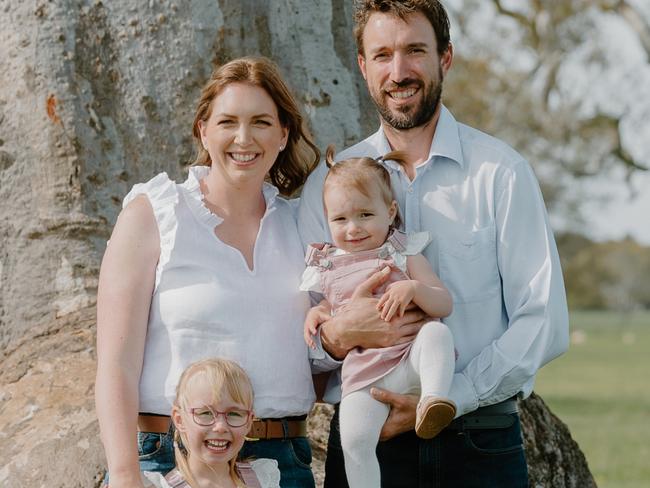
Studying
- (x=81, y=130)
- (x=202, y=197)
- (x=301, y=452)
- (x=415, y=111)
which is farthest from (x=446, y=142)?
(x=81, y=130)

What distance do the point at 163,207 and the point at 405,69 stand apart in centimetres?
88

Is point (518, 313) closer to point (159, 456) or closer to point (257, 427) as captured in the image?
point (257, 427)

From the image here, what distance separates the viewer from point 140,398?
3576mm

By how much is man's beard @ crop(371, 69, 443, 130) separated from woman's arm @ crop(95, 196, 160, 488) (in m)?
0.83

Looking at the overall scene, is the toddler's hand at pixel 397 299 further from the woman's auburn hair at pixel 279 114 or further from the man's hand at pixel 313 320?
the woman's auburn hair at pixel 279 114

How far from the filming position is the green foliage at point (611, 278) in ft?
253

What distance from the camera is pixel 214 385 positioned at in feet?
11.0

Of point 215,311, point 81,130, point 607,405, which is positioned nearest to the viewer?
point 215,311

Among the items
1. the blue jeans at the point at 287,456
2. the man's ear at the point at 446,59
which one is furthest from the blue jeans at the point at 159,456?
the man's ear at the point at 446,59

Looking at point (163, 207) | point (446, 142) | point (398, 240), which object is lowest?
point (398, 240)

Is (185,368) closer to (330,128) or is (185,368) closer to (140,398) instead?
(140,398)

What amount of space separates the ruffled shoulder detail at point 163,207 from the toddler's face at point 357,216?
18.9 inches

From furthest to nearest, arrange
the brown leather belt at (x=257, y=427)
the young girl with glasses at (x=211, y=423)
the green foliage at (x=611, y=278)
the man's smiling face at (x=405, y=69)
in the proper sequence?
1. the green foliage at (x=611, y=278)
2. the man's smiling face at (x=405, y=69)
3. the brown leather belt at (x=257, y=427)
4. the young girl with glasses at (x=211, y=423)

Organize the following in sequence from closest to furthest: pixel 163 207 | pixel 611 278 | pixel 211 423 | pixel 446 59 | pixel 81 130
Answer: pixel 211 423
pixel 163 207
pixel 446 59
pixel 81 130
pixel 611 278
